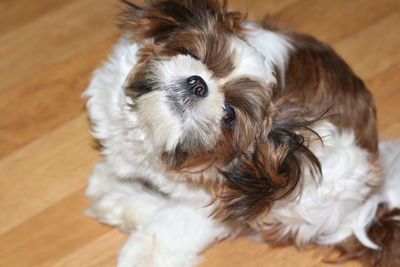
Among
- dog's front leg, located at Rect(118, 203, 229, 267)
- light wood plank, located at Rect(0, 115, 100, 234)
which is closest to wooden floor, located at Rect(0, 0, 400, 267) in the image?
light wood plank, located at Rect(0, 115, 100, 234)

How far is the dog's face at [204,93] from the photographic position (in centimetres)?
237

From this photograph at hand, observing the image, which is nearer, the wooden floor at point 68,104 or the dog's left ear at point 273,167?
the dog's left ear at point 273,167

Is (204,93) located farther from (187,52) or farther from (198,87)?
(187,52)

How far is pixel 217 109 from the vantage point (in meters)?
2.35

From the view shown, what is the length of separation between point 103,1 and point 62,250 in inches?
64.0

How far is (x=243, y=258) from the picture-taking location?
9.71ft

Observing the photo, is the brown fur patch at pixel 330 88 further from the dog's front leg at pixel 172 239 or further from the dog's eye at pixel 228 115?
the dog's front leg at pixel 172 239

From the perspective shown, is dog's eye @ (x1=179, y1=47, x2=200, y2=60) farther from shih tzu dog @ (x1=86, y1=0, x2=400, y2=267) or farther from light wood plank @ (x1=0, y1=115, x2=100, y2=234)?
light wood plank @ (x1=0, y1=115, x2=100, y2=234)

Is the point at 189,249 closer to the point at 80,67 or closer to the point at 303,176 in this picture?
the point at 303,176

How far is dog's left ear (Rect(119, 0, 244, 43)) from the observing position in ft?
8.33

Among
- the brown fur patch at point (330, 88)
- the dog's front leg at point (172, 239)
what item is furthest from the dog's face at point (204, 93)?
the dog's front leg at point (172, 239)

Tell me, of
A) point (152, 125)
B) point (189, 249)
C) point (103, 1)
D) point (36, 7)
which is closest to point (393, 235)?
point (189, 249)

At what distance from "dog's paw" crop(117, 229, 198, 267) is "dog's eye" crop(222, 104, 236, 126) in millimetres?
755

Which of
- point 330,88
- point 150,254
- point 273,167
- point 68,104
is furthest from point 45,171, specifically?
point 330,88
